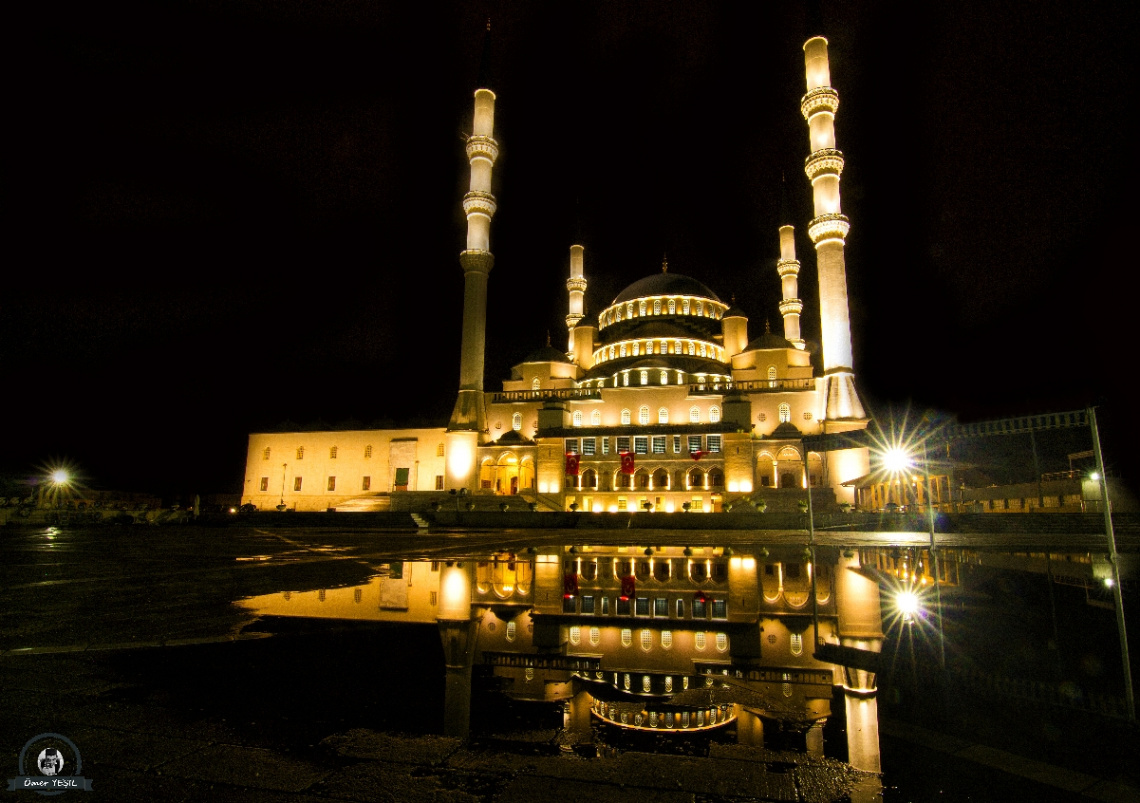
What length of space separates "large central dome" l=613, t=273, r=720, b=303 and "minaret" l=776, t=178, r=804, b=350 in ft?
19.4

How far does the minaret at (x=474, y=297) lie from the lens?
138 ft

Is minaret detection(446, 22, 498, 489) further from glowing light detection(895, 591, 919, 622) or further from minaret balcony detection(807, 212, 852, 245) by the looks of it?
glowing light detection(895, 591, 919, 622)

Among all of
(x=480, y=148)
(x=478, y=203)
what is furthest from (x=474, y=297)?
(x=480, y=148)

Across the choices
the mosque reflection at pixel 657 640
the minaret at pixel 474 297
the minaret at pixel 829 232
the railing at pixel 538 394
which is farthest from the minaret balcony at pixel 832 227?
the mosque reflection at pixel 657 640

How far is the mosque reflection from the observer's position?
2.64 metres

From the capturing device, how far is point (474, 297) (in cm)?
4447

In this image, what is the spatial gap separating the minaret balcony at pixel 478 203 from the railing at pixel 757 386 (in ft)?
67.9

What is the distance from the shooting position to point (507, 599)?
587 centimetres

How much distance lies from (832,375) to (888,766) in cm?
3917

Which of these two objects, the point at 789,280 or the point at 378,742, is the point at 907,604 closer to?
the point at 378,742

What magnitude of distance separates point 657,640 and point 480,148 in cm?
4927

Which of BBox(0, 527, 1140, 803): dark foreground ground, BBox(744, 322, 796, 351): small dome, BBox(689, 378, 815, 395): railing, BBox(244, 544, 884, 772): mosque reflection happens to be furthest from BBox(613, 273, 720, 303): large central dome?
BBox(0, 527, 1140, 803): dark foreground ground

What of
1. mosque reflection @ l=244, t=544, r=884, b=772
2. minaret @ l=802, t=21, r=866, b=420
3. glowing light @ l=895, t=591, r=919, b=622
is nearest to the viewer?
mosque reflection @ l=244, t=544, r=884, b=772

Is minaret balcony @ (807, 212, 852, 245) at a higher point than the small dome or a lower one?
higher
